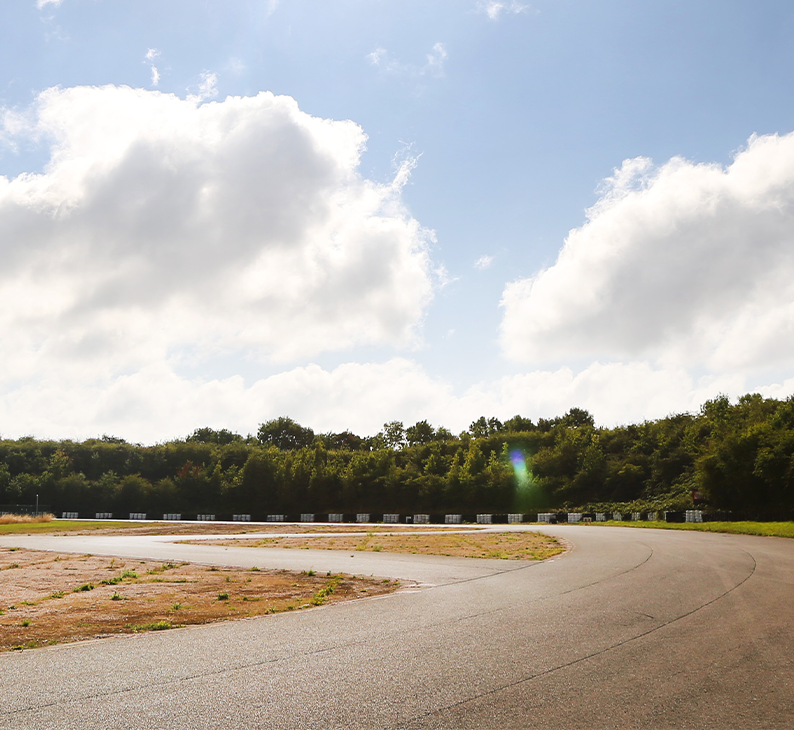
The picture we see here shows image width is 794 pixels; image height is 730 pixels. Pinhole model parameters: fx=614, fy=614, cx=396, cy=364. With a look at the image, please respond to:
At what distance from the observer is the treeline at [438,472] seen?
221 ft

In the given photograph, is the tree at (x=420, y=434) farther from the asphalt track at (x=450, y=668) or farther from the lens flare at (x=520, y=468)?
the asphalt track at (x=450, y=668)

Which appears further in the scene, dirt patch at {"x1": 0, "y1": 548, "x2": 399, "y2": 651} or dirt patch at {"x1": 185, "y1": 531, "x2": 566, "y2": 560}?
dirt patch at {"x1": 185, "y1": 531, "x2": 566, "y2": 560}

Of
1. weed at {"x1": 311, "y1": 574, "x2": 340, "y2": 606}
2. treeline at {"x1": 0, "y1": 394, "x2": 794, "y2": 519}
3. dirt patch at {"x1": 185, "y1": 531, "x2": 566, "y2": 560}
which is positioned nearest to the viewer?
weed at {"x1": 311, "y1": 574, "x2": 340, "y2": 606}

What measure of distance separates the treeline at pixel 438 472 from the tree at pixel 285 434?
1454 inches

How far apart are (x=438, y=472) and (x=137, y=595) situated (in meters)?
78.6

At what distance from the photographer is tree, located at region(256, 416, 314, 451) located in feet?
503

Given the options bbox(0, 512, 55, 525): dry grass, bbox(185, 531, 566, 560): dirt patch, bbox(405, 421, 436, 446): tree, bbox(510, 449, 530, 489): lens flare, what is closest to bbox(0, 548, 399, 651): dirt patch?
bbox(185, 531, 566, 560): dirt patch

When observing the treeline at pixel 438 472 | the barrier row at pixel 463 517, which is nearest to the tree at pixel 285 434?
the treeline at pixel 438 472

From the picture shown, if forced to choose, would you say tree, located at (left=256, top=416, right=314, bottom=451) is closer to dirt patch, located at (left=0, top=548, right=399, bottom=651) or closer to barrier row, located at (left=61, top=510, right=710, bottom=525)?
barrier row, located at (left=61, top=510, right=710, bottom=525)

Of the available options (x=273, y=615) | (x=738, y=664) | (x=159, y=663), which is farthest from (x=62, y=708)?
(x=738, y=664)

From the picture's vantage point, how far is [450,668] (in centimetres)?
629

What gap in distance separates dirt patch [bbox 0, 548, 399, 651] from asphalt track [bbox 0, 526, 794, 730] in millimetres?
1022

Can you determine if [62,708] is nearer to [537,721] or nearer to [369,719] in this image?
[369,719]

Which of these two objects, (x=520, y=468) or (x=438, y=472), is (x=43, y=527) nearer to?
(x=438, y=472)
